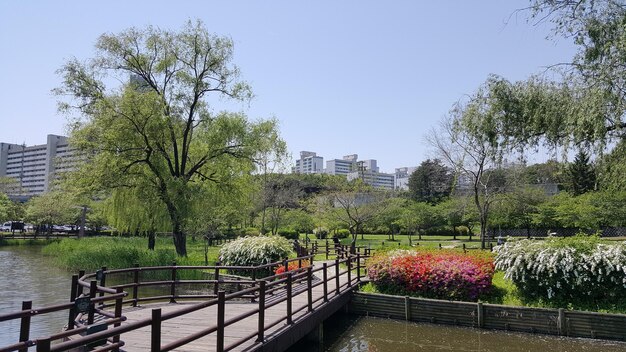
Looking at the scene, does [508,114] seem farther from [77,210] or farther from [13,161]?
[13,161]

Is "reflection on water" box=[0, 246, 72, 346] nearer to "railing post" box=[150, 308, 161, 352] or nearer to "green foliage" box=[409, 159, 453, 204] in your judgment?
"railing post" box=[150, 308, 161, 352]

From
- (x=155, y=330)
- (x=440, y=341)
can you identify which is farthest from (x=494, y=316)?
(x=155, y=330)

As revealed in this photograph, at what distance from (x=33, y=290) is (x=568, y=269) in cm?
2008

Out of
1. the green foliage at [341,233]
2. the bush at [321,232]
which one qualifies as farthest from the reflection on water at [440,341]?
the green foliage at [341,233]

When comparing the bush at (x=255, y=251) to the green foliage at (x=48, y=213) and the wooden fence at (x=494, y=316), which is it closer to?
the wooden fence at (x=494, y=316)

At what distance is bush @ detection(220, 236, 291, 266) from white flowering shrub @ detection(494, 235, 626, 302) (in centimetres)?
865

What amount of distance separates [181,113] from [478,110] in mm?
17651

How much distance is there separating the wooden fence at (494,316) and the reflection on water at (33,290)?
29.6ft

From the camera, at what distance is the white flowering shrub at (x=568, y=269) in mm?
11797

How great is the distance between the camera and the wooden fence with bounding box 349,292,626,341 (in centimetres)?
1103

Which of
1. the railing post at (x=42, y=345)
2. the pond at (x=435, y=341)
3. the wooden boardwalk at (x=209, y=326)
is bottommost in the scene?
the pond at (x=435, y=341)

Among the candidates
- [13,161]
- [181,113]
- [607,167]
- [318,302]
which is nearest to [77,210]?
[181,113]

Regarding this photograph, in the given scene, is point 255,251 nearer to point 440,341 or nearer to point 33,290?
point 440,341

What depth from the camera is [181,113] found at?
2692cm
